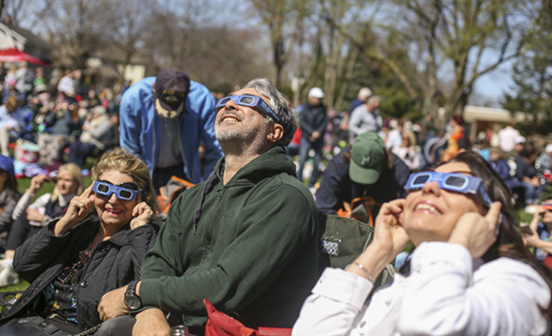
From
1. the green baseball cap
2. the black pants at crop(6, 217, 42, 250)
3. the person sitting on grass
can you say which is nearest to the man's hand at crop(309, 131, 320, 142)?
the green baseball cap

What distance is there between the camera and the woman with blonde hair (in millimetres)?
4582

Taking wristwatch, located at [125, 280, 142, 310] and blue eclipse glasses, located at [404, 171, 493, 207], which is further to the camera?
wristwatch, located at [125, 280, 142, 310]

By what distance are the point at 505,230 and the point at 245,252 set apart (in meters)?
1.10

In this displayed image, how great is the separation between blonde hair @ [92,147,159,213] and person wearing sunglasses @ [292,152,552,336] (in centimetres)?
177

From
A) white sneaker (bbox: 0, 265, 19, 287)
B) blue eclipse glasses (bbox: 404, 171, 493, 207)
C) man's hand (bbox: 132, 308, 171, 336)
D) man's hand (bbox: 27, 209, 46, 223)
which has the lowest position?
white sneaker (bbox: 0, 265, 19, 287)

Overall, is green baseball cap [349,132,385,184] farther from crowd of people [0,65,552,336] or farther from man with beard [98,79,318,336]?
man with beard [98,79,318,336]

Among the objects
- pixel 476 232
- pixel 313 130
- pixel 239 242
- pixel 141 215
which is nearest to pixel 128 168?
pixel 141 215

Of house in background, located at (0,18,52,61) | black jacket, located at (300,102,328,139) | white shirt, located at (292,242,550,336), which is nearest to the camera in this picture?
white shirt, located at (292,242,550,336)

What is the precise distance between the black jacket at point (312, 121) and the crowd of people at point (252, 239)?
590 cm

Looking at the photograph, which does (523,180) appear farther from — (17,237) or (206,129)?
(17,237)

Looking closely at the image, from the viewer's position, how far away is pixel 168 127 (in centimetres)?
475

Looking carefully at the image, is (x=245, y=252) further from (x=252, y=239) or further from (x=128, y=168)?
(x=128, y=168)

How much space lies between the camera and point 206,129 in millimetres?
4828

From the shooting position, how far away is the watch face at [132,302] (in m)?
2.49
